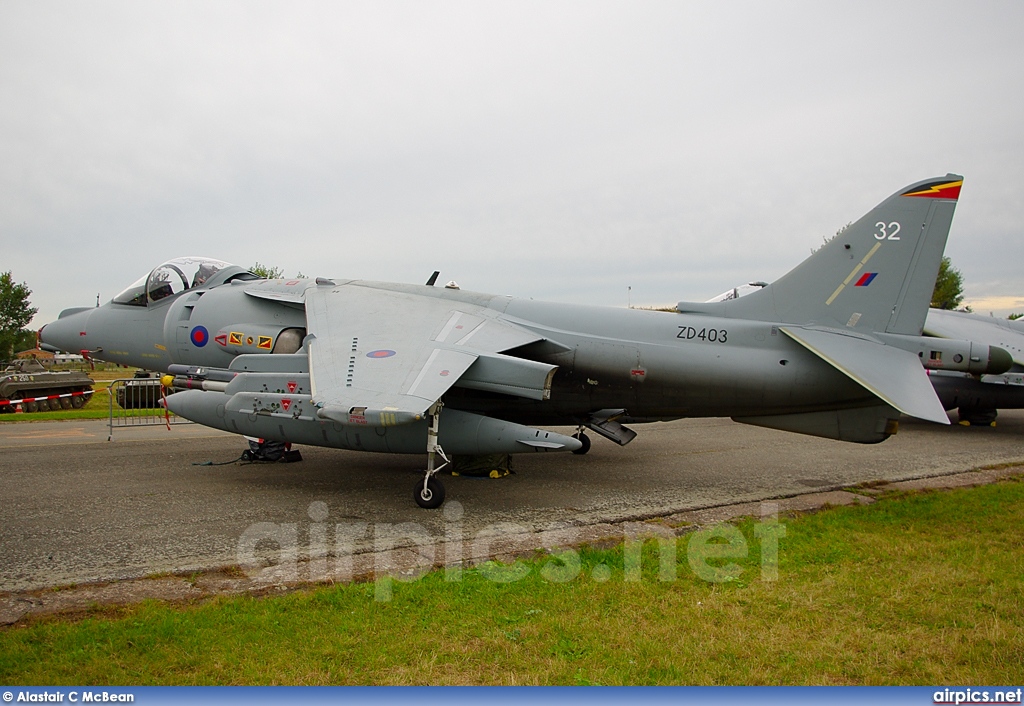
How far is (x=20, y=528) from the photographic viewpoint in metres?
6.64

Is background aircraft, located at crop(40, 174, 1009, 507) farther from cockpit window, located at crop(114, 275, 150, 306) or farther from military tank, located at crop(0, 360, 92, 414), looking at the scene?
military tank, located at crop(0, 360, 92, 414)

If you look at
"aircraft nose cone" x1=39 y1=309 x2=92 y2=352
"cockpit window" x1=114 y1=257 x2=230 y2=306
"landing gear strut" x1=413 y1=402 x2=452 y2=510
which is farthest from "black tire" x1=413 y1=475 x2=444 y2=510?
"aircraft nose cone" x1=39 y1=309 x2=92 y2=352

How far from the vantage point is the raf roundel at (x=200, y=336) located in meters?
10.3

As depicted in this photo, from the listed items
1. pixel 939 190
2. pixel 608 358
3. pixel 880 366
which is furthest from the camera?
pixel 608 358

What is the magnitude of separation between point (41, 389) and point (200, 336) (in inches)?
648

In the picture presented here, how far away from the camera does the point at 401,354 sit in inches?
301

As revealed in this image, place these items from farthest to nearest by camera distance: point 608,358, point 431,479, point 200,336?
point 200,336, point 608,358, point 431,479

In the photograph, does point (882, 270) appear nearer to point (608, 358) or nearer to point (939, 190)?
point (939, 190)

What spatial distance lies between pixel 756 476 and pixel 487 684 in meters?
7.39

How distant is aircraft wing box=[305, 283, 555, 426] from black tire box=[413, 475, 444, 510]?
124 centimetres

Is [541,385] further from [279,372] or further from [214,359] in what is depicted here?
[214,359]

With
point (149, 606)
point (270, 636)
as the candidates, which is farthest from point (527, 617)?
point (149, 606)

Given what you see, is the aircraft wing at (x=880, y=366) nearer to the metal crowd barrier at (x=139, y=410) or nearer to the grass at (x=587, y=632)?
the grass at (x=587, y=632)

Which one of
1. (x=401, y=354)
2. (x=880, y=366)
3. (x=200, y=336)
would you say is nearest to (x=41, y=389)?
(x=200, y=336)
